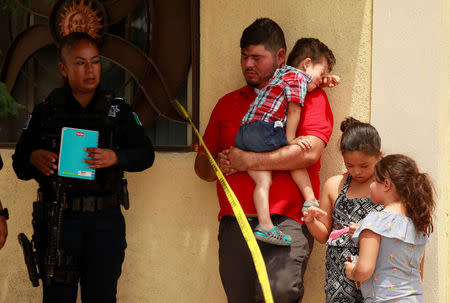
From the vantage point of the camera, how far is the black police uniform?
11.5ft

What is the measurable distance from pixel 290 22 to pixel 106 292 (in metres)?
2.01

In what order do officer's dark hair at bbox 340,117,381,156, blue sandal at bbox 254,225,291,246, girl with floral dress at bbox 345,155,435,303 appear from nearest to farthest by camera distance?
girl with floral dress at bbox 345,155,435,303 → officer's dark hair at bbox 340,117,381,156 → blue sandal at bbox 254,225,291,246

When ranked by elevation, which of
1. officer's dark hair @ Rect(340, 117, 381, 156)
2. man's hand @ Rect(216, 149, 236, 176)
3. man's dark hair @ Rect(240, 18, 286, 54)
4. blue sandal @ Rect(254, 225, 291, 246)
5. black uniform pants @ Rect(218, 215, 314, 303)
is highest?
man's dark hair @ Rect(240, 18, 286, 54)

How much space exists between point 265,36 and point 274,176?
813 millimetres

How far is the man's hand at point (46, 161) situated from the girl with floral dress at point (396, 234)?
172cm

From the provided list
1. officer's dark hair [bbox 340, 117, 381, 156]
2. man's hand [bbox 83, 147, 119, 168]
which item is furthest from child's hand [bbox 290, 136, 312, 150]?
man's hand [bbox 83, 147, 119, 168]

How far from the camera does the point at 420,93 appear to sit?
141 inches

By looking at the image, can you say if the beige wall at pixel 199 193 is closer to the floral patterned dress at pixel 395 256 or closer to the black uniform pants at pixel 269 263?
the black uniform pants at pixel 269 263

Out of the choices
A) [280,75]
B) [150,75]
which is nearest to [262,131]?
[280,75]

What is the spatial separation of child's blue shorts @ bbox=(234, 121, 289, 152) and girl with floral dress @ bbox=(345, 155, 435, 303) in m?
0.69

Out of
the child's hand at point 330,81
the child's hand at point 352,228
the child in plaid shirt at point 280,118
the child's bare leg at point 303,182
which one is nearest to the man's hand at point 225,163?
the child in plaid shirt at point 280,118

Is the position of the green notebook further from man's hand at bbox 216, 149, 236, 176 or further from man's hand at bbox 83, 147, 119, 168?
man's hand at bbox 216, 149, 236, 176

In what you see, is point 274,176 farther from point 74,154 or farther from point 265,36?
point 74,154

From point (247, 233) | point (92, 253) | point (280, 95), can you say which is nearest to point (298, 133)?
point (280, 95)
